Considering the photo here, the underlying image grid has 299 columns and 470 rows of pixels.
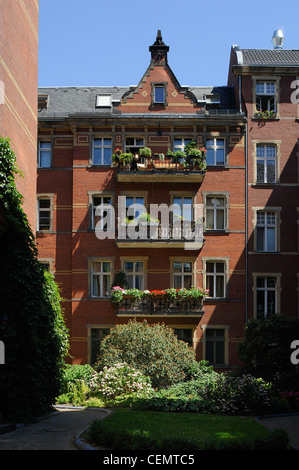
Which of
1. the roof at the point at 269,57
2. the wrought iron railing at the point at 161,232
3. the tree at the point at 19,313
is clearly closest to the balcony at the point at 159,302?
the wrought iron railing at the point at 161,232

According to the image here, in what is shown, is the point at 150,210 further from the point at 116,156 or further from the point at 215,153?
the point at 215,153

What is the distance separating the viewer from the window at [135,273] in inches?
1253

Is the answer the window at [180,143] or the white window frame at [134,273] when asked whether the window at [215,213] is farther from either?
the white window frame at [134,273]

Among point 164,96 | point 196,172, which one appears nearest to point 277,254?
point 196,172

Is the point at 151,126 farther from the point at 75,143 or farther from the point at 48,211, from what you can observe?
the point at 48,211

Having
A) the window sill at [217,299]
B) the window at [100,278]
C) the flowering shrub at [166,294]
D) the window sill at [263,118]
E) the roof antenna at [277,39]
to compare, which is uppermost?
the roof antenna at [277,39]

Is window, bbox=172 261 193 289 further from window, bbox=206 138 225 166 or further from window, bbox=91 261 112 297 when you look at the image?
window, bbox=206 138 225 166

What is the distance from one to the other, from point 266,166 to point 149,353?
40.7 ft

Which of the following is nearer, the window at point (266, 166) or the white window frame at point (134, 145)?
the window at point (266, 166)

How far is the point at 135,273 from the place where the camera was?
1253 inches

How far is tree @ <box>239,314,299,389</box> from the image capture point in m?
23.6

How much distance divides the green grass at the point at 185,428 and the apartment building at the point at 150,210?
13591mm

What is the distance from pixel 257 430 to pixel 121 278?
17.4 metres

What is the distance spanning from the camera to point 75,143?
3269 cm
